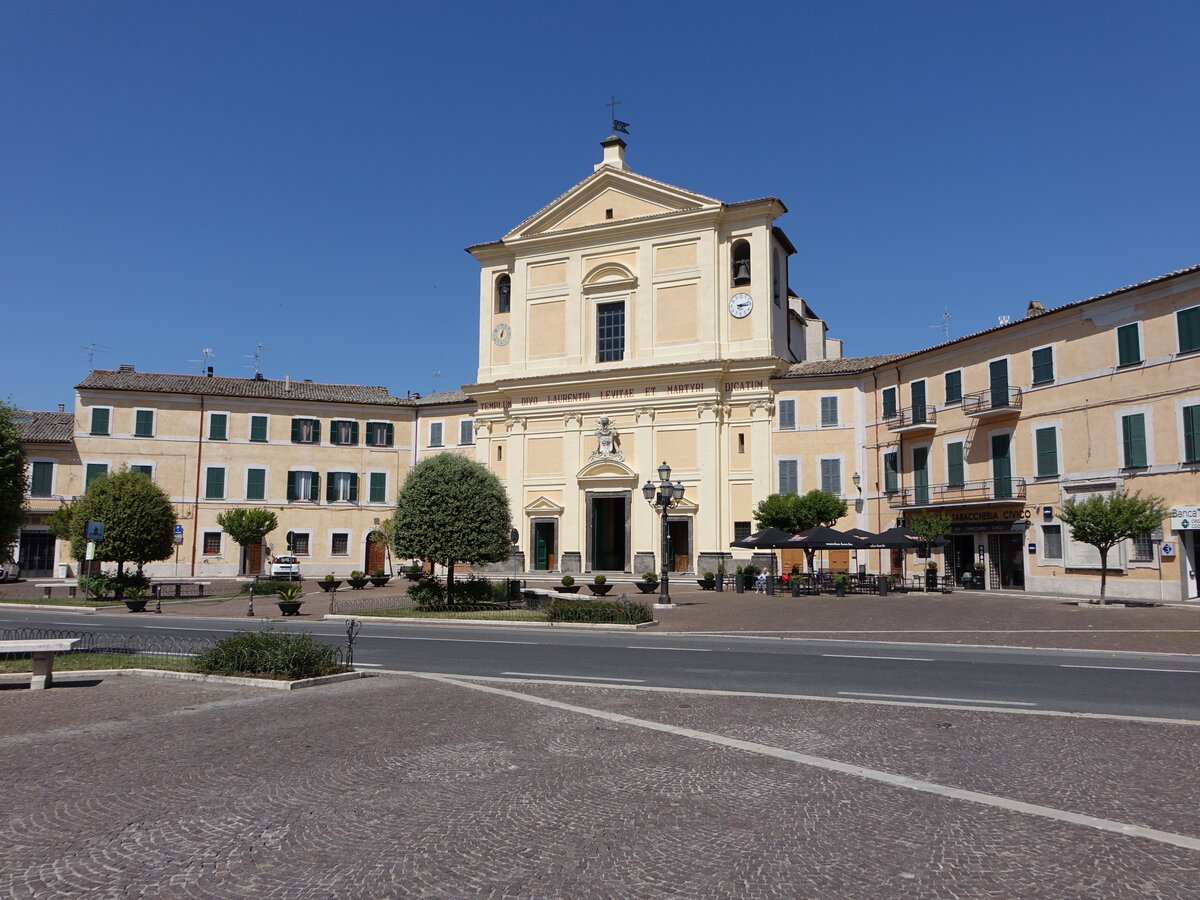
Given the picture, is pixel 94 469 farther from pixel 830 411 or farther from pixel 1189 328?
pixel 1189 328

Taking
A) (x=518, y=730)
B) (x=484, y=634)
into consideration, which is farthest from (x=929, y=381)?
(x=518, y=730)

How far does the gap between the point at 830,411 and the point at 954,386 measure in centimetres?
651

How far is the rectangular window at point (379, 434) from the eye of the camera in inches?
2000

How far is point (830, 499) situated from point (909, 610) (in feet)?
37.8

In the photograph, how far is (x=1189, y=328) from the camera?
2694cm

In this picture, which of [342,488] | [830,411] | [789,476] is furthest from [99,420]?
[830,411]

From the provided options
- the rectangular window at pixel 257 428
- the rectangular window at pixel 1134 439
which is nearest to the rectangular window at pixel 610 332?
the rectangular window at pixel 257 428

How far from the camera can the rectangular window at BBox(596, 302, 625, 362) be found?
154 ft

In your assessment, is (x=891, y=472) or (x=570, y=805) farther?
(x=891, y=472)

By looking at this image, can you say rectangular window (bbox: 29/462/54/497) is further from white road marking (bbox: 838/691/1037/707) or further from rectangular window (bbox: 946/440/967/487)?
white road marking (bbox: 838/691/1037/707)

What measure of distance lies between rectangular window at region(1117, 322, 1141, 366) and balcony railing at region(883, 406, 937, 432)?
29.0ft

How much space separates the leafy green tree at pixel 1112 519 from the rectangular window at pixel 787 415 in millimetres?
16751

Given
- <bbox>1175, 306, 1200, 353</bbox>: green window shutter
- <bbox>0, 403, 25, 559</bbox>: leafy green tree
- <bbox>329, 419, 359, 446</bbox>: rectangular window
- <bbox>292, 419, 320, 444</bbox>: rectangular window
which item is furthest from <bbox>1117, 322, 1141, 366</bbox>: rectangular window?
<bbox>292, 419, 320, 444</bbox>: rectangular window

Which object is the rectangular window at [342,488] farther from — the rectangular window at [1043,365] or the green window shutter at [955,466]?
the rectangular window at [1043,365]
